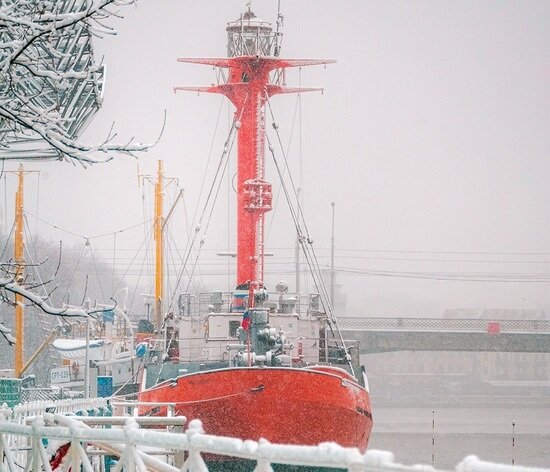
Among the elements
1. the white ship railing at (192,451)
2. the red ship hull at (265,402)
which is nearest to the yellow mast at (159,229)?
the red ship hull at (265,402)

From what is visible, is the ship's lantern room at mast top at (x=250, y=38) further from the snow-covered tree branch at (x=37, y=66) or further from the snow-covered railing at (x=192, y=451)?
the snow-covered railing at (x=192, y=451)

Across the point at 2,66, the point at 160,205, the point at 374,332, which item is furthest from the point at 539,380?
the point at 2,66

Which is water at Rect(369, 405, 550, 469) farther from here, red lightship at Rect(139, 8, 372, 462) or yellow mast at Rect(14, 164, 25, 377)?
yellow mast at Rect(14, 164, 25, 377)

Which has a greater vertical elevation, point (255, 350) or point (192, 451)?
point (255, 350)

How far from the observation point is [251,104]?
39.6 meters

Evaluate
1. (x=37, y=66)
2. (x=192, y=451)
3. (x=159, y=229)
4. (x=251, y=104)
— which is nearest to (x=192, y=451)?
(x=192, y=451)

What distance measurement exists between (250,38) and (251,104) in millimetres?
2520

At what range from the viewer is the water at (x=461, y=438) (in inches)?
1970

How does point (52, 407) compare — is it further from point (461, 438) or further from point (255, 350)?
point (461, 438)

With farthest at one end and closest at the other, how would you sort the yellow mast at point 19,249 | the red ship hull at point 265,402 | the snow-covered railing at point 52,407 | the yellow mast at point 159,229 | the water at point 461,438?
the yellow mast at point 159,229 < the yellow mast at point 19,249 < the water at point 461,438 < the red ship hull at point 265,402 < the snow-covered railing at point 52,407

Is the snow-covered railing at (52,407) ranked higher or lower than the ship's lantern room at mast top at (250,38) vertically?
lower

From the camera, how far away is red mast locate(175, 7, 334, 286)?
3794 centimetres

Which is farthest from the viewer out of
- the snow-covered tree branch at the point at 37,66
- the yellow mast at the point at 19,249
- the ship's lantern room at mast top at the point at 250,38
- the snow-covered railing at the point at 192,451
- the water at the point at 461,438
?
the yellow mast at the point at 19,249

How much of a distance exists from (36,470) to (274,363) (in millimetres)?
17806
